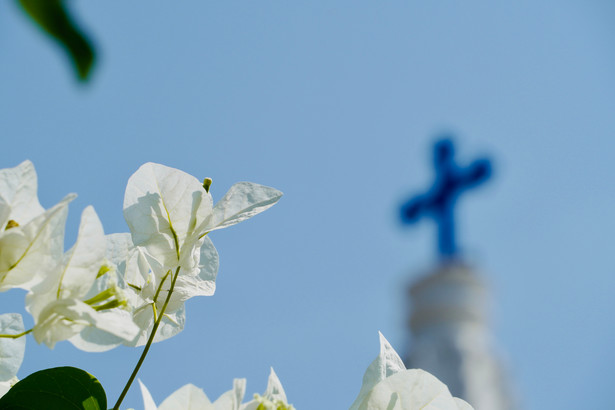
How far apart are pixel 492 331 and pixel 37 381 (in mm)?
9932

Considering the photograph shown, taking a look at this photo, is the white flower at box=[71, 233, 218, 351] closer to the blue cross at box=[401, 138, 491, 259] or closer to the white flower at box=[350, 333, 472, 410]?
the white flower at box=[350, 333, 472, 410]

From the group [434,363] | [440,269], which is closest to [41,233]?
[434,363]

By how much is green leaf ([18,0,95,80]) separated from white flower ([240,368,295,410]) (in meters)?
0.21

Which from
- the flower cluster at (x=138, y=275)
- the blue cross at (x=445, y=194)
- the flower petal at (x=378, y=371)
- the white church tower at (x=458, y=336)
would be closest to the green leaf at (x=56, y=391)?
the flower cluster at (x=138, y=275)

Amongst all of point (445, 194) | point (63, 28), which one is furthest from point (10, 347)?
point (445, 194)

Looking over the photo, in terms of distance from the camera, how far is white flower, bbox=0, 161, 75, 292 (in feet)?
0.92

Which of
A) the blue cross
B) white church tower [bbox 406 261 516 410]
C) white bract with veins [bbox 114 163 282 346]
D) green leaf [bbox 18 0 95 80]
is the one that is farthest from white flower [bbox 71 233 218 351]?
the blue cross

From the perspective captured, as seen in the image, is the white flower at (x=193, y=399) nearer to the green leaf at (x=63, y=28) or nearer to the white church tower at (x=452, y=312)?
the green leaf at (x=63, y=28)

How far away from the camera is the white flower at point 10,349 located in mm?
342

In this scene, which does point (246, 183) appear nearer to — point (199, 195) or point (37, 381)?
point (199, 195)

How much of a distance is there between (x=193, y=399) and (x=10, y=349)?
0.32 feet

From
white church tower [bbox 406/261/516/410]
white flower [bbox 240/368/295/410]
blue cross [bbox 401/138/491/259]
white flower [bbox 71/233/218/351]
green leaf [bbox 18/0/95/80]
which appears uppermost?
blue cross [bbox 401/138/491/259]

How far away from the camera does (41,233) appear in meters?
0.28

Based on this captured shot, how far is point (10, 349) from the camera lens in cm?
34
